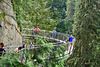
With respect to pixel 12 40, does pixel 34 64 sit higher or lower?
lower

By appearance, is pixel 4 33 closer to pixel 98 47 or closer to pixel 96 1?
pixel 98 47

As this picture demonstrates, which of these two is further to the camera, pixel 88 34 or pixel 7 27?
pixel 88 34

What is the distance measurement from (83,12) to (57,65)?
18.1 metres

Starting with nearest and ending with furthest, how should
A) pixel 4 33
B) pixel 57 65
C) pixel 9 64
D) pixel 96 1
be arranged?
pixel 9 64 → pixel 57 65 → pixel 4 33 → pixel 96 1

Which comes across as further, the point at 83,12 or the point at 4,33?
the point at 83,12

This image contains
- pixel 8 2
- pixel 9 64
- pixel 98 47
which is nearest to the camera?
pixel 9 64

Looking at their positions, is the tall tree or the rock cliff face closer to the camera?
the rock cliff face

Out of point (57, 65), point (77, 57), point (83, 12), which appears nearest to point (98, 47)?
point (77, 57)

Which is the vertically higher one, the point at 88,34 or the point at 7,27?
the point at 7,27

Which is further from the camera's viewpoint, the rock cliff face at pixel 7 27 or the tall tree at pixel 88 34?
the tall tree at pixel 88 34

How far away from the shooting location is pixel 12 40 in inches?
397

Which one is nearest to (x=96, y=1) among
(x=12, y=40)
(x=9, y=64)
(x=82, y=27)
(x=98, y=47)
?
(x=82, y=27)

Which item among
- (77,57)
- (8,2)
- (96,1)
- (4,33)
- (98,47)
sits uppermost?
(96,1)

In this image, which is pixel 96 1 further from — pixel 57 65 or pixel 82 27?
pixel 57 65
